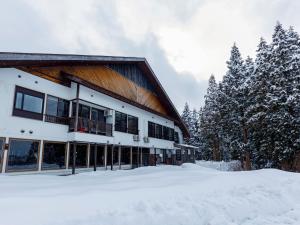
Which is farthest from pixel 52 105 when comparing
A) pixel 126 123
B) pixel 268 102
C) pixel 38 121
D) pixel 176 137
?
pixel 176 137

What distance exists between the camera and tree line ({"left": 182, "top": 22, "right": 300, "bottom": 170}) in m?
20.9

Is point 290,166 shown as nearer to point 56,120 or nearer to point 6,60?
point 56,120

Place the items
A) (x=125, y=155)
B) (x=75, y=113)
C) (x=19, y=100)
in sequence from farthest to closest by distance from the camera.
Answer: (x=125, y=155) < (x=75, y=113) < (x=19, y=100)

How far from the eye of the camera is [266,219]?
6270mm

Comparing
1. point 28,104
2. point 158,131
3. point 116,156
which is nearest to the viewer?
point 28,104

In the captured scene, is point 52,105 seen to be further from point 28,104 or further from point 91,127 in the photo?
point 91,127

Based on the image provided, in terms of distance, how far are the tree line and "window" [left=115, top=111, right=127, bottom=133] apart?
1366cm

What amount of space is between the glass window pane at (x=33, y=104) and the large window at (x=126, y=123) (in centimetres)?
690

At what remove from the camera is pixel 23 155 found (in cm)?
1195

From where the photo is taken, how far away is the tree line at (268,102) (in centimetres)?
2086

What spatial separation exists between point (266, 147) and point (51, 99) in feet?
68.7

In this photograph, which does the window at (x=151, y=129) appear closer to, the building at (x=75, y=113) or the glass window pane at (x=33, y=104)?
the building at (x=75, y=113)

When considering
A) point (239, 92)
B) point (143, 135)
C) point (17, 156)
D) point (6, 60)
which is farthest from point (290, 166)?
point (6, 60)

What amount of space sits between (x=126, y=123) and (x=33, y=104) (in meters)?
8.84
